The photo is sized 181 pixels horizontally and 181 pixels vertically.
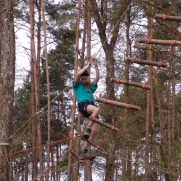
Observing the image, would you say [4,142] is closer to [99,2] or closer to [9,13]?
[9,13]

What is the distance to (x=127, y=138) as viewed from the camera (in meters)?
11.7

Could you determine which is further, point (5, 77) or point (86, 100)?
point (5, 77)

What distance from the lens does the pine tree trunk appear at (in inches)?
295

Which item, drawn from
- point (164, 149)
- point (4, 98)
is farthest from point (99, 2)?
point (4, 98)

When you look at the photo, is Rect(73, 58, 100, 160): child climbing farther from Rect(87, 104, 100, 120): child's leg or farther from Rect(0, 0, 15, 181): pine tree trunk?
Rect(0, 0, 15, 181): pine tree trunk

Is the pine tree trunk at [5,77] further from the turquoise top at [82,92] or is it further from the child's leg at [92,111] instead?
the child's leg at [92,111]

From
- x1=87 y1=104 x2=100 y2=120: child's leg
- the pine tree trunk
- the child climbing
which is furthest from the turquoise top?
the pine tree trunk

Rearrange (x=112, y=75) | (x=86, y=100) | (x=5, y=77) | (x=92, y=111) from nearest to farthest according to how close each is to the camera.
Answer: (x=92, y=111)
(x=86, y=100)
(x=5, y=77)
(x=112, y=75)

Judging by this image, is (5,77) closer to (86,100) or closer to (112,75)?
(86,100)

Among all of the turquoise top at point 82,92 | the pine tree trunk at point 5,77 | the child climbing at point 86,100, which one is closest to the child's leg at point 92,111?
the child climbing at point 86,100

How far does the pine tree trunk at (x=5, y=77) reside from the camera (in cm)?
748

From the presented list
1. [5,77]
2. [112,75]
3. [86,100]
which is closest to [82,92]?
A: [86,100]

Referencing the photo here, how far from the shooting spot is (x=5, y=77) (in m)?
7.50

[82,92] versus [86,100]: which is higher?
[82,92]
